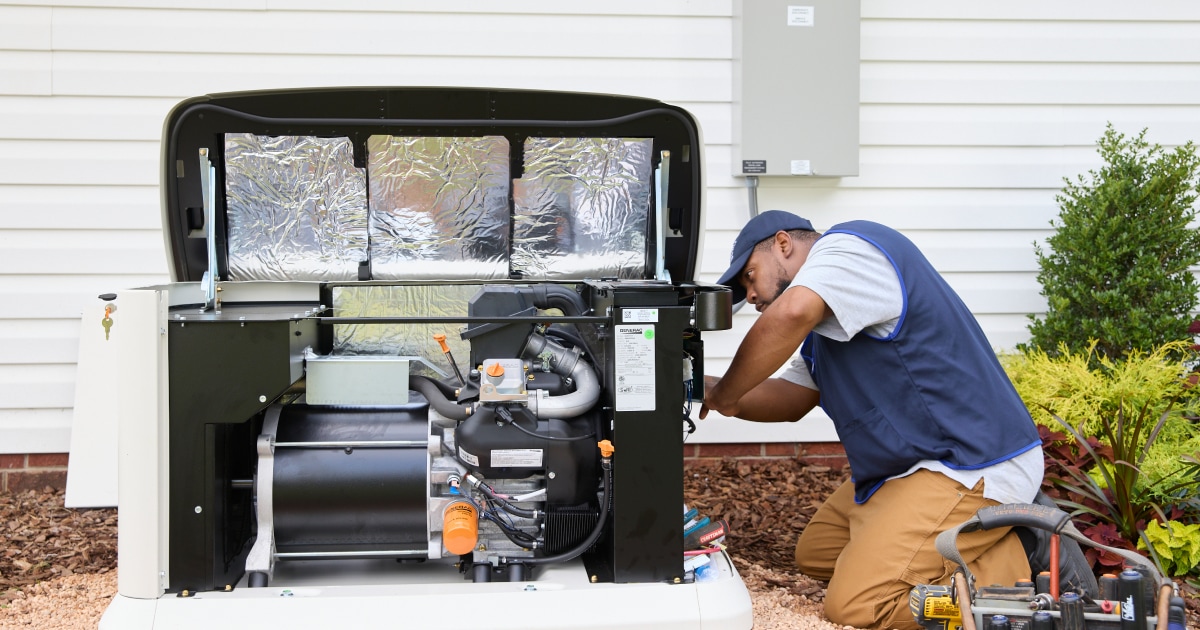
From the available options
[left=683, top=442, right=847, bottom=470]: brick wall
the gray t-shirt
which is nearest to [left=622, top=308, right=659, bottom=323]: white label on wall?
the gray t-shirt

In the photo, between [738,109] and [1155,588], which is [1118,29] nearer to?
[738,109]

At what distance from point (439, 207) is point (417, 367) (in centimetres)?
53

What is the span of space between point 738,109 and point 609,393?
8.59ft

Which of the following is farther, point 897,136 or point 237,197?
point 897,136

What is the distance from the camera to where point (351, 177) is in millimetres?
3211

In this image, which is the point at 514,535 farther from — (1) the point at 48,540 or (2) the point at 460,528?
(1) the point at 48,540

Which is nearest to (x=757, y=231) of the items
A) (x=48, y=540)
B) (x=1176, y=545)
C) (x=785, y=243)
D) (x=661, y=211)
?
(x=785, y=243)

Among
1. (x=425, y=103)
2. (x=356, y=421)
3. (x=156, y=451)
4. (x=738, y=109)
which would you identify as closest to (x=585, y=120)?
(x=425, y=103)

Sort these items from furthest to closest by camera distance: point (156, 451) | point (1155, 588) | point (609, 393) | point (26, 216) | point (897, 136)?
point (897, 136)
point (26, 216)
point (609, 393)
point (156, 451)
point (1155, 588)

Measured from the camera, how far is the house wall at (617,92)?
483cm

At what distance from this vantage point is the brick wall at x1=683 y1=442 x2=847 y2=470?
5227mm

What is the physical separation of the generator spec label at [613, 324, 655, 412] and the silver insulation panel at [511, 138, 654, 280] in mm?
716

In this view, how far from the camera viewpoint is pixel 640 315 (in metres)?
2.62

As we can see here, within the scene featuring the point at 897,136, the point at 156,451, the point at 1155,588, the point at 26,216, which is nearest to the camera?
the point at 1155,588
